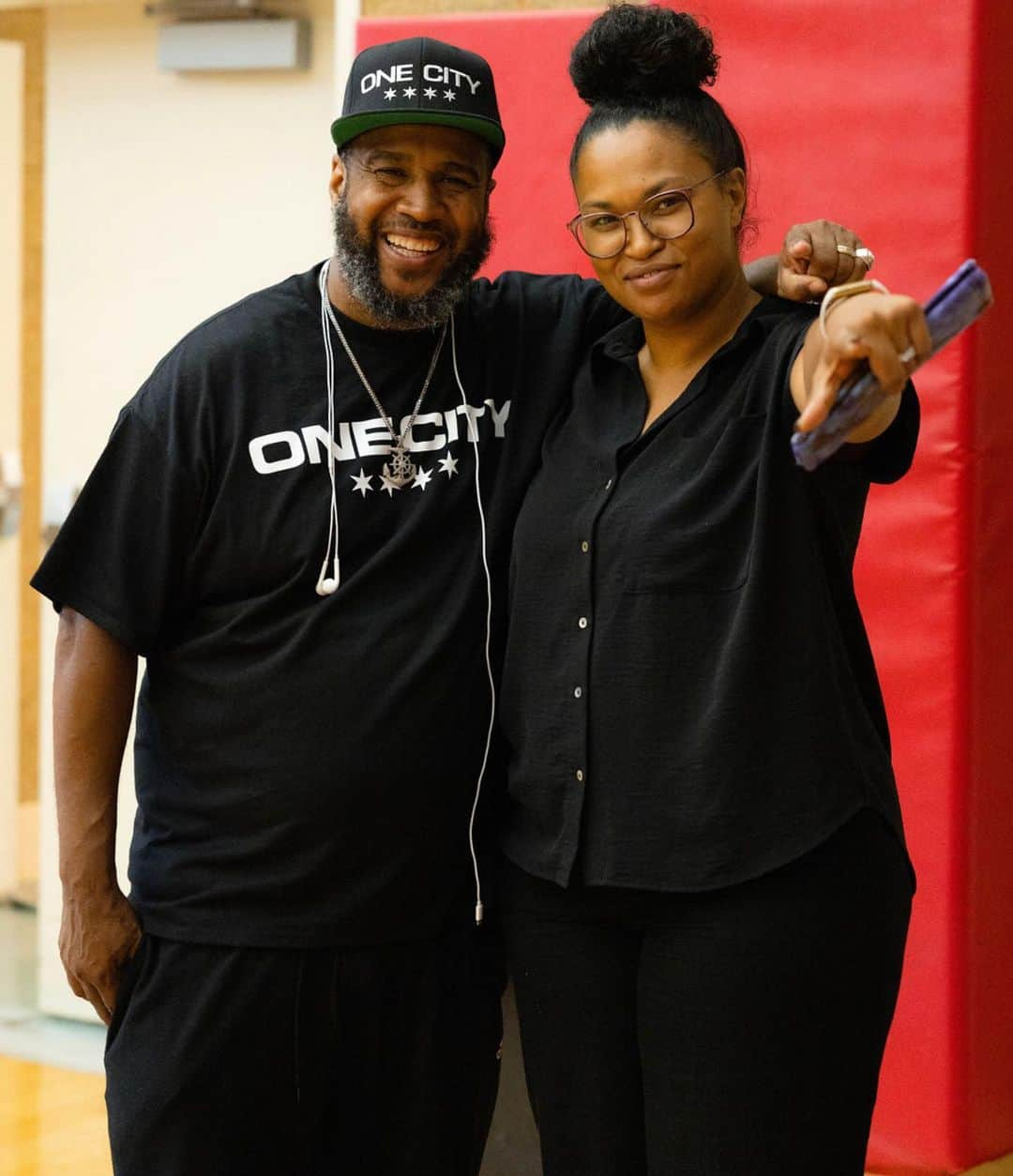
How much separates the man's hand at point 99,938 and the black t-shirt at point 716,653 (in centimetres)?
62

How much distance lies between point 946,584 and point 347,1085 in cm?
127

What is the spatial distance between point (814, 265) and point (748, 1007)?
A: 2.70ft

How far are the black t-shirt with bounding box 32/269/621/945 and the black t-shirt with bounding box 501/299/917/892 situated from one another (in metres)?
0.24

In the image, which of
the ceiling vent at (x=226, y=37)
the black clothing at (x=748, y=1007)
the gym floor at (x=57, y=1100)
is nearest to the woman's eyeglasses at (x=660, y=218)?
the black clothing at (x=748, y=1007)

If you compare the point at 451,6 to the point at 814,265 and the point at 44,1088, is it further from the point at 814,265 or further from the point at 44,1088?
the point at 44,1088

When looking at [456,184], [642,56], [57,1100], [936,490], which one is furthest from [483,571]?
[57,1100]

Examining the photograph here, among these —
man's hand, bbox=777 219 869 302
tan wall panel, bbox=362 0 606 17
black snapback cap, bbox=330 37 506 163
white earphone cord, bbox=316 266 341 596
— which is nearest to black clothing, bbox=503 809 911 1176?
white earphone cord, bbox=316 266 341 596

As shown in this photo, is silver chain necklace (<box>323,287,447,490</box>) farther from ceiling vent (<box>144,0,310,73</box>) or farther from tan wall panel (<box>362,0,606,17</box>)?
ceiling vent (<box>144,0,310,73</box>)

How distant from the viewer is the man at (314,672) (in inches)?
83.8

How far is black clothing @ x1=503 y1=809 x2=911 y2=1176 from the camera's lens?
1808 mm

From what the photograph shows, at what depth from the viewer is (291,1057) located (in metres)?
2.17

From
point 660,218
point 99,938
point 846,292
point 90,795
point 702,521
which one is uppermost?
point 660,218

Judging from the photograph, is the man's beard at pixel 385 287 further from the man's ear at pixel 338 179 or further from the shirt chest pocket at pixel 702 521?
the shirt chest pocket at pixel 702 521

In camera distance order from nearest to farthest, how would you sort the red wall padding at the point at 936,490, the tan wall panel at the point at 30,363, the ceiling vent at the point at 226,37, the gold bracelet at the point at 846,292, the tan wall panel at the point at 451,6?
the gold bracelet at the point at 846,292, the red wall padding at the point at 936,490, the tan wall panel at the point at 451,6, the ceiling vent at the point at 226,37, the tan wall panel at the point at 30,363
